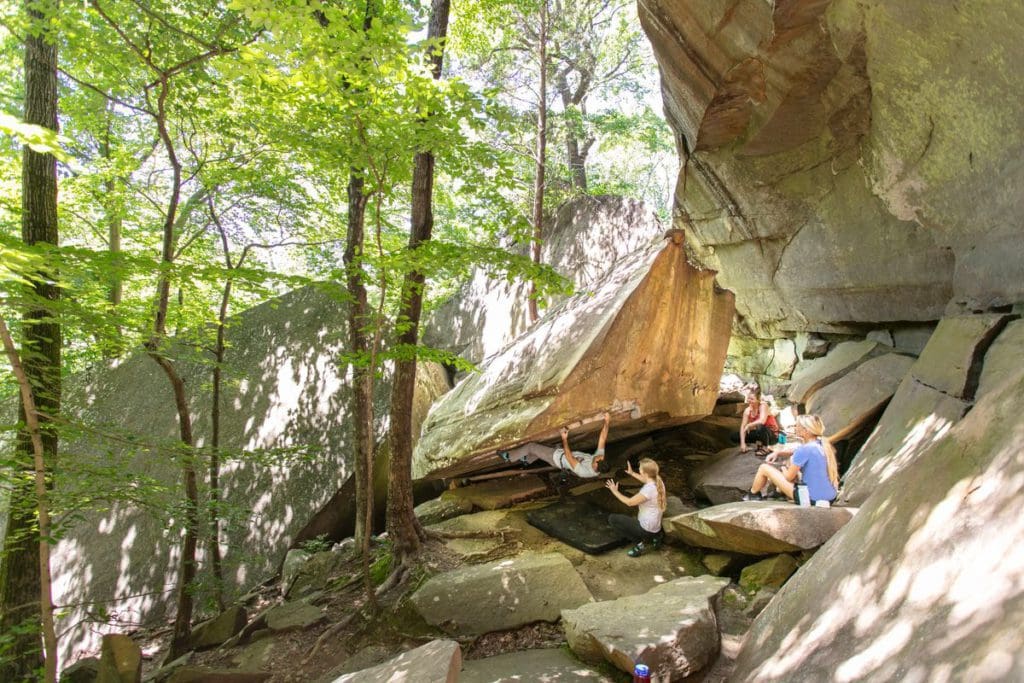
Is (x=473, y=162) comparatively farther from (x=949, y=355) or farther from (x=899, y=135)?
(x=949, y=355)

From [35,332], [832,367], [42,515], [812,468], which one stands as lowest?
[812,468]

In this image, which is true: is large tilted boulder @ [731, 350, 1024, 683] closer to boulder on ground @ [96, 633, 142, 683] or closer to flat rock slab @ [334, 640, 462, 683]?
flat rock slab @ [334, 640, 462, 683]

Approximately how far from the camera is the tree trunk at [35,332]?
541 cm

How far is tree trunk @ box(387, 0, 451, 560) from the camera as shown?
6.57 metres

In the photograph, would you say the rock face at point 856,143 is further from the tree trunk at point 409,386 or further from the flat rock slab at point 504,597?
the flat rock slab at point 504,597

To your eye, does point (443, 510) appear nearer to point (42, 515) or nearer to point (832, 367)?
point (42, 515)

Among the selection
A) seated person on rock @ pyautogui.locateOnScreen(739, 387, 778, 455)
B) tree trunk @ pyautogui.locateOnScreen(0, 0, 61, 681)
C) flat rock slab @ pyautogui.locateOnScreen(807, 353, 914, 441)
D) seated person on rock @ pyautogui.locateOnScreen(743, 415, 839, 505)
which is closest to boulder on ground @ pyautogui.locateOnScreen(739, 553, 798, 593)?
seated person on rock @ pyautogui.locateOnScreen(743, 415, 839, 505)

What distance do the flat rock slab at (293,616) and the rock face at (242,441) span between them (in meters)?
1.71

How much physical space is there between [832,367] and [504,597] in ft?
23.9

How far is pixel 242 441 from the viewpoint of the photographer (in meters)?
9.64

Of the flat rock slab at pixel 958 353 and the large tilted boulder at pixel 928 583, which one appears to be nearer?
the large tilted boulder at pixel 928 583

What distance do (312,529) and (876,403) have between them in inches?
341

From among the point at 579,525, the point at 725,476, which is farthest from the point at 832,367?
the point at 579,525

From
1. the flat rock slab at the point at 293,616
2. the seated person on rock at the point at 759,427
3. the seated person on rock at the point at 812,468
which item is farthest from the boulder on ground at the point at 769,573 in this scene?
the flat rock slab at the point at 293,616
